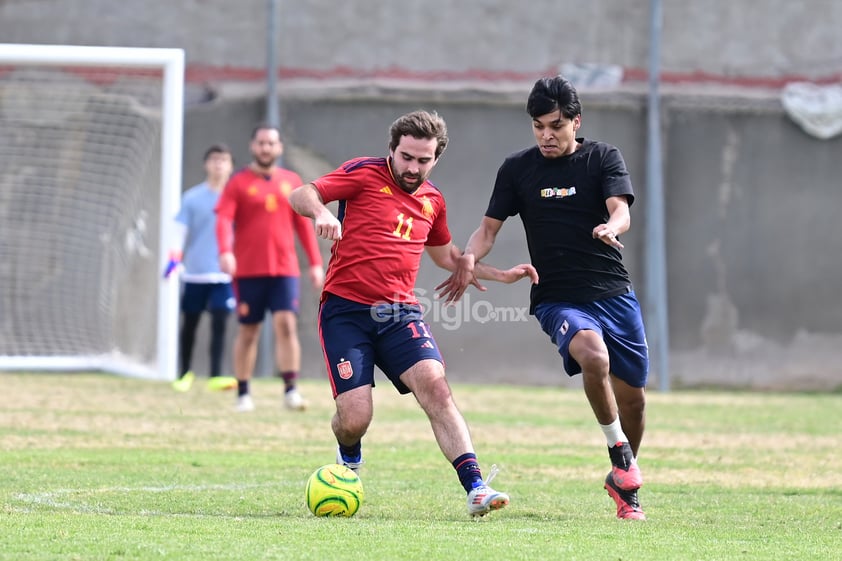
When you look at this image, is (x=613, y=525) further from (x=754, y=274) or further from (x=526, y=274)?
(x=754, y=274)

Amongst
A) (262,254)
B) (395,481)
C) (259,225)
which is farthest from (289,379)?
(395,481)

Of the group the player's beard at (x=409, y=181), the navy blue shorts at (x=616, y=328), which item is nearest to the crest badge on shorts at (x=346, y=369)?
the player's beard at (x=409, y=181)

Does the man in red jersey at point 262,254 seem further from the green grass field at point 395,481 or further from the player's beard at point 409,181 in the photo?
the player's beard at point 409,181

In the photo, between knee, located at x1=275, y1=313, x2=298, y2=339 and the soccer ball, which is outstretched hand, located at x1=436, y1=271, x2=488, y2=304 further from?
knee, located at x1=275, y1=313, x2=298, y2=339

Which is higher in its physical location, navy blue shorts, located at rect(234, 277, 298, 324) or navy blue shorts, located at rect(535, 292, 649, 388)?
navy blue shorts, located at rect(535, 292, 649, 388)

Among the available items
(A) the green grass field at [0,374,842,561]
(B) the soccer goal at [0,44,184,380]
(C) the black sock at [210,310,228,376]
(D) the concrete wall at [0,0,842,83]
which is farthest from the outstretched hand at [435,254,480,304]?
(D) the concrete wall at [0,0,842,83]

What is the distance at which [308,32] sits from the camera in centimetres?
1561

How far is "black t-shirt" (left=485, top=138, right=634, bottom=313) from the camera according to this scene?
6.69 meters

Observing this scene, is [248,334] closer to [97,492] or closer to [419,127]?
[97,492]

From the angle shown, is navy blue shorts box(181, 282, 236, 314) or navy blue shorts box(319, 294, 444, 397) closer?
navy blue shorts box(319, 294, 444, 397)

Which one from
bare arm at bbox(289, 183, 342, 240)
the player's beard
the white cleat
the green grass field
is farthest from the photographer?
the player's beard

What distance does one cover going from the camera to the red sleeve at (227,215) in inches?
444

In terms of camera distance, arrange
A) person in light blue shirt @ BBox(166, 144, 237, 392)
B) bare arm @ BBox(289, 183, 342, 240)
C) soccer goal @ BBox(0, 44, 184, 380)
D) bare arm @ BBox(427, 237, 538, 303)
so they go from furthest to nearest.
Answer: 1. soccer goal @ BBox(0, 44, 184, 380)
2. person in light blue shirt @ BBox(166, 144, 237, 392)
3. bare arm @ BBox(427, 237, 538, 303)
4. bare arm @ BBox(289, 183, 342, 240)

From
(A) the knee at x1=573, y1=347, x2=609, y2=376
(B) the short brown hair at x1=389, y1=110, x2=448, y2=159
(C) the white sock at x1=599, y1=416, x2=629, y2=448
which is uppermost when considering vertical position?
(B) the short brown hair at x1=389, y1=110, x2=448, y2=159
